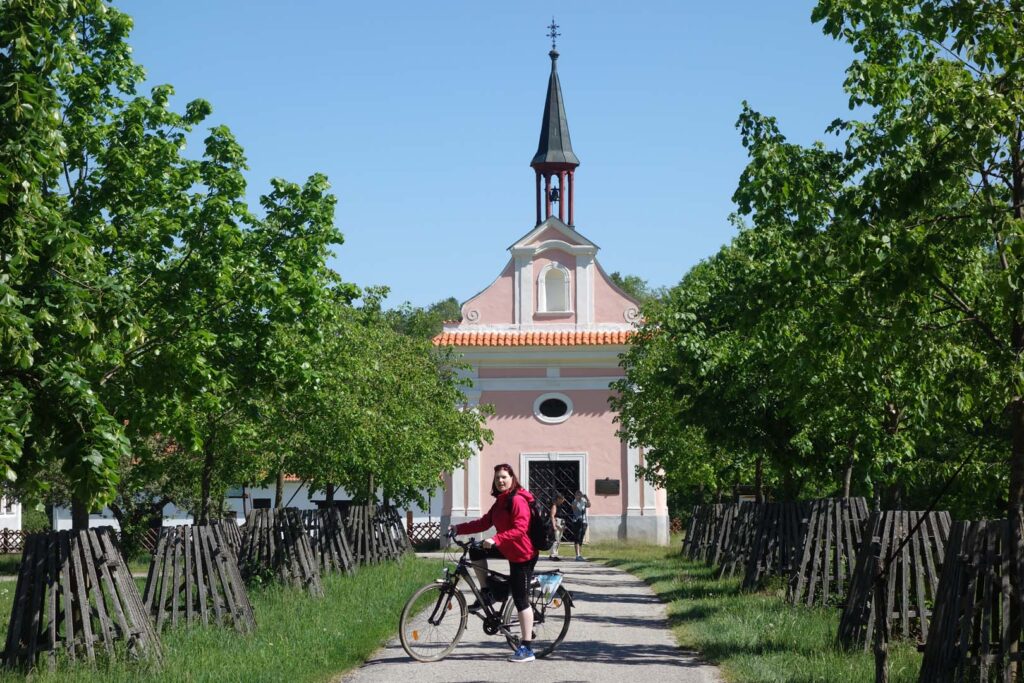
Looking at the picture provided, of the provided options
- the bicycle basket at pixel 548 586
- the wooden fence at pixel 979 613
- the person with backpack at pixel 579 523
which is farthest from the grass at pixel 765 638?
the person with backpack at pixel 579 523

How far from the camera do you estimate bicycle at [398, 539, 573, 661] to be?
1201 centimetres

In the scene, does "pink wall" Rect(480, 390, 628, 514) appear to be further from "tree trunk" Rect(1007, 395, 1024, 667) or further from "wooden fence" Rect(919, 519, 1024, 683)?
"wooden fence" Rect(919, 519, 1024, 683)

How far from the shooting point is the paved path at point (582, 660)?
434 inches

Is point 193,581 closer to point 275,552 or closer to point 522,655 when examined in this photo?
point 522,655

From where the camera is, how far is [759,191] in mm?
11961

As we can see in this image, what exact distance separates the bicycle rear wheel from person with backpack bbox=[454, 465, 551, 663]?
0.63 feet

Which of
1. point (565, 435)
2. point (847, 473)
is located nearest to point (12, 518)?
point (565, 435)

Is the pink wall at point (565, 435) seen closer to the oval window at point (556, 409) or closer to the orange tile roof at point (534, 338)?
the oval window at point (556, 409)

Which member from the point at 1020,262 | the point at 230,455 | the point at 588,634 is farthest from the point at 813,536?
the point at 230,455

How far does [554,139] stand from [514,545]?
110 ft

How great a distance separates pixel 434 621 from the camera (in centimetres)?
1222

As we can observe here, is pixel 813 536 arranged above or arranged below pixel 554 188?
below

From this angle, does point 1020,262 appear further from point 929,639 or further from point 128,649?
point 128,649

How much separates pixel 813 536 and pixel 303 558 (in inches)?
294
